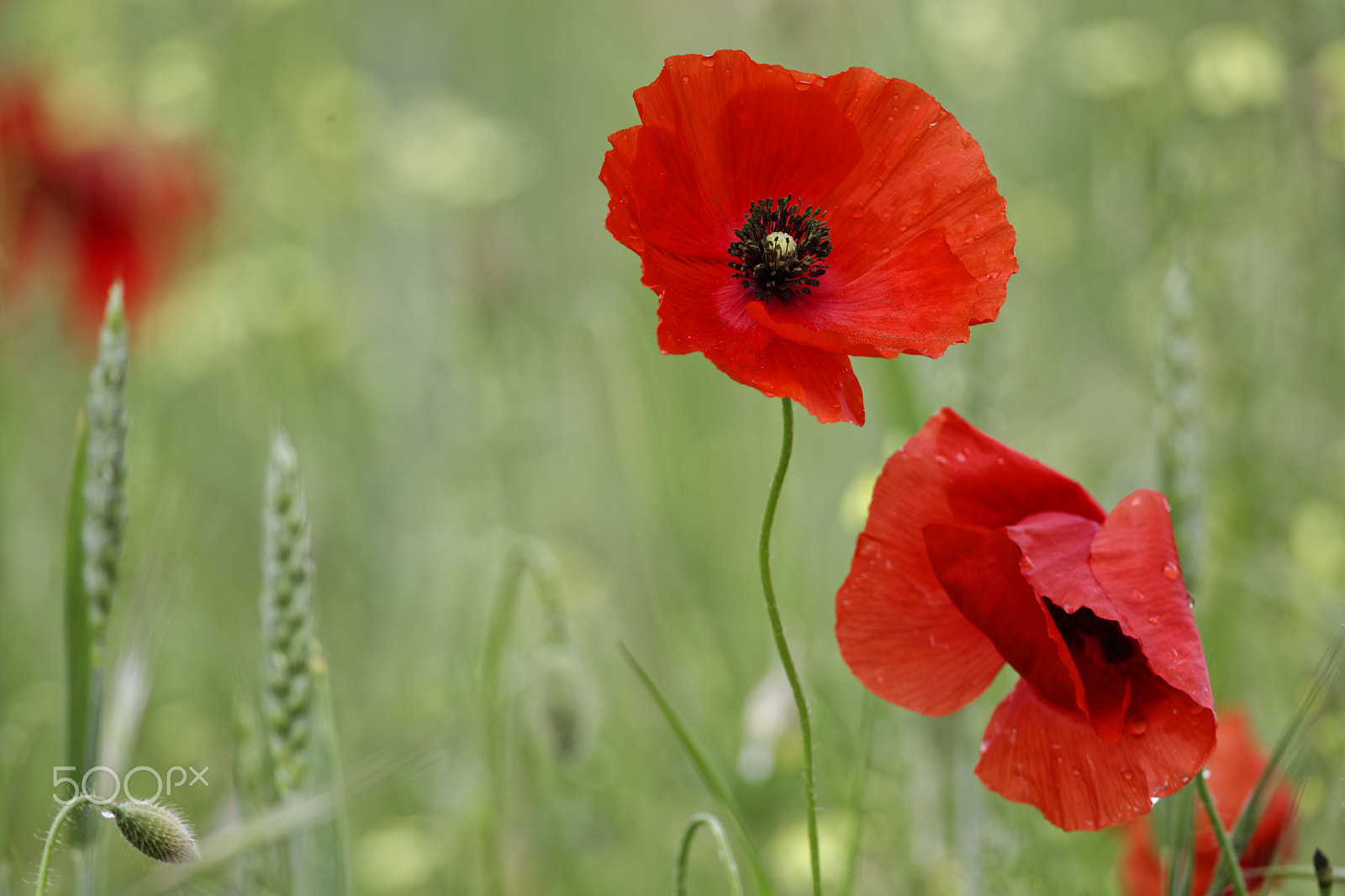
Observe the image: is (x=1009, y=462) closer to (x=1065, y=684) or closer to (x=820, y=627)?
(x=1065, y=684)

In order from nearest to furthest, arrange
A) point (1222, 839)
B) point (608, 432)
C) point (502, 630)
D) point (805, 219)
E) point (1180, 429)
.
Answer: point (1222, 839) < point (805, 219) < point (1180, 429) < point (502, 630) < point (608, 432)

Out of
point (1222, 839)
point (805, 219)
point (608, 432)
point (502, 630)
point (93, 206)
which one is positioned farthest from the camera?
point (608, 432)

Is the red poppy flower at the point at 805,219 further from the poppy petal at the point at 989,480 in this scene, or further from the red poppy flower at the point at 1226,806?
the red poppy flower at the point at 1226,806

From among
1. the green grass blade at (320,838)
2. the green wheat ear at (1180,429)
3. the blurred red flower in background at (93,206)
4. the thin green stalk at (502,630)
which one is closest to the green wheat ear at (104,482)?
the green grass blade at (320,838)

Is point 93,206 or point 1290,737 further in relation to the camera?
point 93,206

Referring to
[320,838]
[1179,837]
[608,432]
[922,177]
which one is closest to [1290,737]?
[1179,837]

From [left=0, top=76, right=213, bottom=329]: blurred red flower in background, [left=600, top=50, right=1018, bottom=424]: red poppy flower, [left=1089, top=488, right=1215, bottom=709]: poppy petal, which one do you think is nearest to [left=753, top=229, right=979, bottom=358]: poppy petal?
[left=600, top=50, right=1018, bottom=424]: red poppy flower

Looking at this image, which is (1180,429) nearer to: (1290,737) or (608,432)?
(1290,737)
